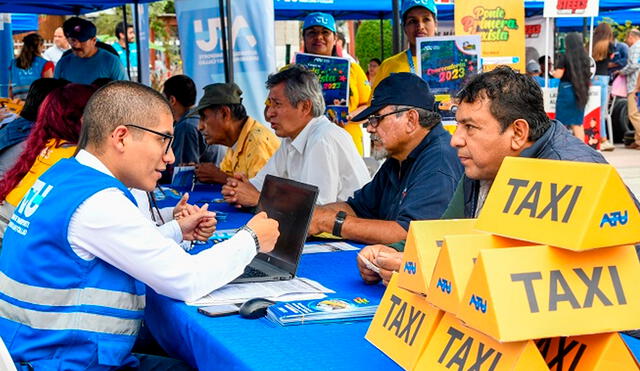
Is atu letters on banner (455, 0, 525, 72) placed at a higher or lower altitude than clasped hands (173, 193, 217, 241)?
higher

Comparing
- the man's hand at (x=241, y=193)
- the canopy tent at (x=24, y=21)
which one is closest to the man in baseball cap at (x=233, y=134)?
the man's hand at (x=241, y=193)

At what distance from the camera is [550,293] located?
4.43 ft

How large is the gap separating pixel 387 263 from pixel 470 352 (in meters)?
0.88

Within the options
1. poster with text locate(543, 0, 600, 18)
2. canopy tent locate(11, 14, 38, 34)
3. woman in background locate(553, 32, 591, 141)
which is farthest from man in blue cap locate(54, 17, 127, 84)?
canopy tent locate(11, 14, 38, 34)

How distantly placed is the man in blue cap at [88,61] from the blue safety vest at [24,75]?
182 centimetres

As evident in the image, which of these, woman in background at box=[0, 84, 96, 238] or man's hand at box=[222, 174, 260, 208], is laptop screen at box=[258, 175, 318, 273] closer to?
woman in background at box=[0, 84, 96, 238]

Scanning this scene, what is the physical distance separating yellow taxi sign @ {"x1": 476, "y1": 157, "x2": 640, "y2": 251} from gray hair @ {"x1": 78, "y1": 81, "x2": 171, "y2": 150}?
3.79 feet

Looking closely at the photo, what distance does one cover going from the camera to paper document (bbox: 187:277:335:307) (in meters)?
2.29

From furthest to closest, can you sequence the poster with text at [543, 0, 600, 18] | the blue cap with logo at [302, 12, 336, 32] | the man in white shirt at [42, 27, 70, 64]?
the man in white shirt at [42, 27, 70, 64] < the poster with text at [543, 0, 600, 18] < the blue cap with logo at [302, 12, 336, 32]

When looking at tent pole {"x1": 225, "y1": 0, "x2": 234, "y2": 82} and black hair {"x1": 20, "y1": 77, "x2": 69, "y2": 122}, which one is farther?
tent pole {"x1": 225, "y1": 0, "x2": 234, "y2": 82}

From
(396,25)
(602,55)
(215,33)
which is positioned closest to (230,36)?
(215,33)

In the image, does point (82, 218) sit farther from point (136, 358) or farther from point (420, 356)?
point (420, 356)

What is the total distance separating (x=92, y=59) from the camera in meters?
8.46

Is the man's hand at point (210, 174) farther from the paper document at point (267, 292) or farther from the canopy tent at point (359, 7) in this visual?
the canopy tent at point (359, 7)
